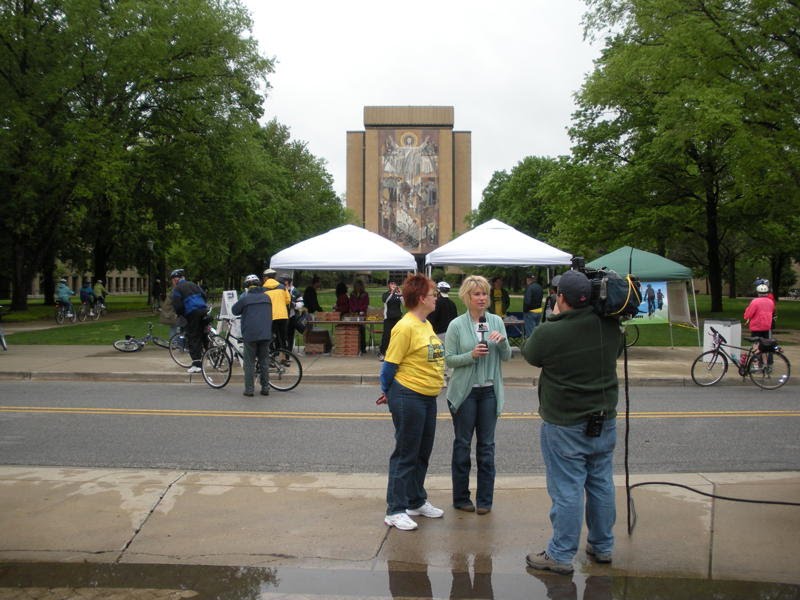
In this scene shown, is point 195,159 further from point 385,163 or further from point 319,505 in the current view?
point 385,163

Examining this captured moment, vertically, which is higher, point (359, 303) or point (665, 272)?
point (665, 272)

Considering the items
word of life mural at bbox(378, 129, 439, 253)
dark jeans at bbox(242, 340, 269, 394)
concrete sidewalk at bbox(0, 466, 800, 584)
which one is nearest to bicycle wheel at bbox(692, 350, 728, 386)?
concrete sidewalk at bbox(0, 466, 800, 584)

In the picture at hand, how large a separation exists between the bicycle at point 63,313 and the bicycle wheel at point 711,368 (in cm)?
2302

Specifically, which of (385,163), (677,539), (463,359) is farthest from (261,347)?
(385,163)

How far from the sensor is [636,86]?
97.0 ft

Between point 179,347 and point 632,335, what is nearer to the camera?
point 179,347

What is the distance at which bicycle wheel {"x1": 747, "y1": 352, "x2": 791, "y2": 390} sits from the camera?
12.0 m

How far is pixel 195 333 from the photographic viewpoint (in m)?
12.9

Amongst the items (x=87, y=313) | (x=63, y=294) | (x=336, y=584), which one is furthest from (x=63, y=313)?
(x=336, y=584)

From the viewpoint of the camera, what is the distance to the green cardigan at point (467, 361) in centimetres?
489

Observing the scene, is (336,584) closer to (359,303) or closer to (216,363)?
(216,363)

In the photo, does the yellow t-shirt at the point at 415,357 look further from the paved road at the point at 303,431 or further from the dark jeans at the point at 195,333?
the dark jeans at the point at 195,333

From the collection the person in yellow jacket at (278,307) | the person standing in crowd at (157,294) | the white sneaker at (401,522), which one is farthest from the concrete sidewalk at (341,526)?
the person standing in crowd at (157,294)

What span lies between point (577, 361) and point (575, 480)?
0.65 m
